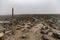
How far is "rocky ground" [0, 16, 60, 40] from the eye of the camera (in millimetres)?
1315

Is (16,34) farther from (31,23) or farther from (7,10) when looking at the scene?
(7,10)

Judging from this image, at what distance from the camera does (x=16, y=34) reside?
1.41 metres

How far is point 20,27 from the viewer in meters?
1.54

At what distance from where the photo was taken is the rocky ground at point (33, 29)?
4.31 ft

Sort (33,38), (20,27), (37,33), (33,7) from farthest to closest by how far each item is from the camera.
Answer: (33,7) < (20,27) < (37,33) < (33,38)

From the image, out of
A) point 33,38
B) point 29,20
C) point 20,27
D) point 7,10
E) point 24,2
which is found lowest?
point 33,38

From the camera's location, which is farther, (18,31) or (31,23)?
(31,23)

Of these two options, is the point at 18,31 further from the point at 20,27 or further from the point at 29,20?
the point at 29,20

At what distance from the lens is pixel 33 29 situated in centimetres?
152

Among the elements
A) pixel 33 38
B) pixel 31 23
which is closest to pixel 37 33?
pixel 33 38

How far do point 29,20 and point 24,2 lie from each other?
0.39 m

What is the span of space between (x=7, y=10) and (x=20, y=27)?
476mm

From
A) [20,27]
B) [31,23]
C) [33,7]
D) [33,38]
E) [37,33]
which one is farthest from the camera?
[33,7]

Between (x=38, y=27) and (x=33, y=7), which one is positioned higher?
(x=33, y=7)
